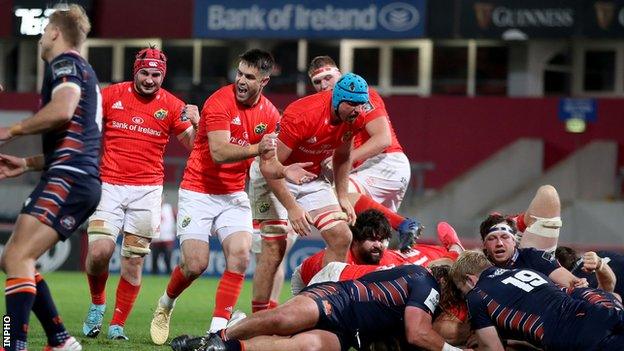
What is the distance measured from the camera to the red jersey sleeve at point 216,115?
1082 centimetres

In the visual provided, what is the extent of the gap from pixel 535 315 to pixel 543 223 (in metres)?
2.65

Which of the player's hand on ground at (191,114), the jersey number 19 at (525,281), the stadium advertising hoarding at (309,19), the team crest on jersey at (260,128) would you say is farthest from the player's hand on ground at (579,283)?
the stadium advertising hoarding at (309,19)

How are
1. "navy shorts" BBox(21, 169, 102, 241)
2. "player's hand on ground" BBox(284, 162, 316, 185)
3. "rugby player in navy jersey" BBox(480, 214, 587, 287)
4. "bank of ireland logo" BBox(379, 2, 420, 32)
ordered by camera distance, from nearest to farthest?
"navy shorts" BBox(21, 169, 102, 241) → "player's hand on ground" BBox(284, 162, 316, 185) → "rugby player in navy jersey" BBox(480, 214, 587, 287) → "bank of ireland logo" BBox(379, 2, 420, 32)

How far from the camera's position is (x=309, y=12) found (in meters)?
27.6

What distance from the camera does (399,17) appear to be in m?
27.1

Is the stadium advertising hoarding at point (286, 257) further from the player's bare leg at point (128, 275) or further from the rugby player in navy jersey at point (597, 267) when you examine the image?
the rugby player in navy jersey at point (597, 267)

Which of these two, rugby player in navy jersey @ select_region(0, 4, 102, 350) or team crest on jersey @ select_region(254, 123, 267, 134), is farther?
team crest on jersey @ select_region(254, 123, 267, 134)

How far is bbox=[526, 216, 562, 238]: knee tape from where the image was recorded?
11.7 m

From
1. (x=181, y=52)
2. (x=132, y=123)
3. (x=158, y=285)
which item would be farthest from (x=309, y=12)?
(x=132, y=123)

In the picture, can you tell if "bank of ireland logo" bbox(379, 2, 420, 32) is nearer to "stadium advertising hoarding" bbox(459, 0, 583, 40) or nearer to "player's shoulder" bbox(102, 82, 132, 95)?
"stadium advertising hoarding" bbox(459, 0, 583, 40)

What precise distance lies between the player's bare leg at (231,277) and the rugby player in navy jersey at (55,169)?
208 centimetres

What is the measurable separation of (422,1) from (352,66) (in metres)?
2.41

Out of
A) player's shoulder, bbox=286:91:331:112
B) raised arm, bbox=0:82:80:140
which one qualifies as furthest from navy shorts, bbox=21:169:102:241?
player's shoulder, bbox=286:91:331:112

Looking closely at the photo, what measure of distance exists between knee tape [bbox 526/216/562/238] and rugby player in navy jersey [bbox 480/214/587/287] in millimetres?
1180
